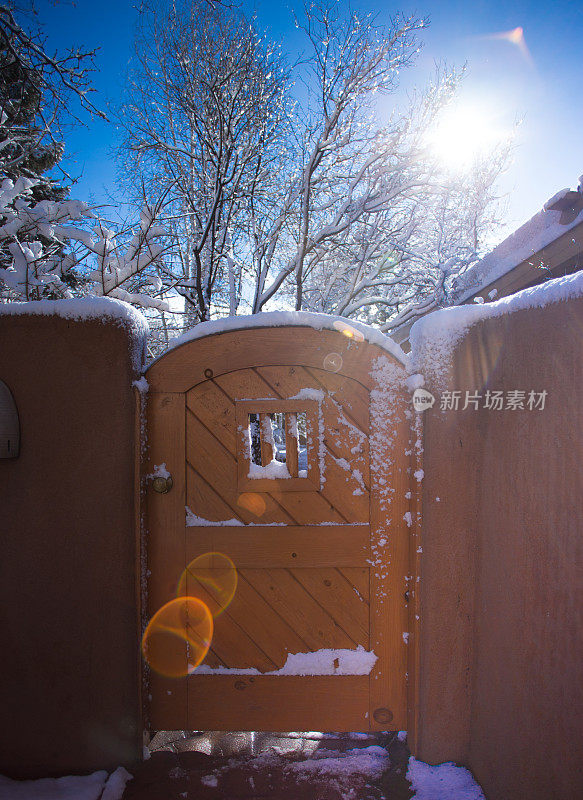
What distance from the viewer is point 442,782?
69.1 inches

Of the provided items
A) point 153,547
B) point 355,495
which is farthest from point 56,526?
point 355,495

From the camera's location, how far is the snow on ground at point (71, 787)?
1.76 m

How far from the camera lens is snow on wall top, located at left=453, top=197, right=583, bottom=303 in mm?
3158

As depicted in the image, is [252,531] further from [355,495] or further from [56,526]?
[56,526]

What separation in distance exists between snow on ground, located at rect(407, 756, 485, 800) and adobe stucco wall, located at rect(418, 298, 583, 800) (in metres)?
0.05

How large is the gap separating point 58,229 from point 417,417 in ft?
10.7

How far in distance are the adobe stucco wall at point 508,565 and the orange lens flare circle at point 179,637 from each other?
1.08m

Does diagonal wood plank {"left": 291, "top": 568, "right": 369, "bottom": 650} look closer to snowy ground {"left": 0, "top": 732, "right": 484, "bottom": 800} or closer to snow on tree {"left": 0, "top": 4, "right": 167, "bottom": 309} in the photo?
snowy ground {"left": 0, "top": 732, "right": 484, "bottom": 800}

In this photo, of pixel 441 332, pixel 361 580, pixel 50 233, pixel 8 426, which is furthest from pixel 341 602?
pixel 50 233

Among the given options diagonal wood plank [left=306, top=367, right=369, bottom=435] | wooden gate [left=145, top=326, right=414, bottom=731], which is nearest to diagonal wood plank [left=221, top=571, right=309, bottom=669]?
wooden gate [left=145, top=326, right=414, bottom=731]

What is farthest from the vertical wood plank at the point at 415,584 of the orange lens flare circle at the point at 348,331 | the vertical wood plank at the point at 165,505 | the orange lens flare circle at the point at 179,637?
the vertical wood plank at the point at 165,505

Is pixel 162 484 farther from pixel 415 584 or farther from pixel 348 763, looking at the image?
pixel 348 763

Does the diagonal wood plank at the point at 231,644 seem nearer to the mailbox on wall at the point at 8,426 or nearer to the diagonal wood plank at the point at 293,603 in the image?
the diagonal wood plank at the point at 293,603

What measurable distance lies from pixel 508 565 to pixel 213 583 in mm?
1355
